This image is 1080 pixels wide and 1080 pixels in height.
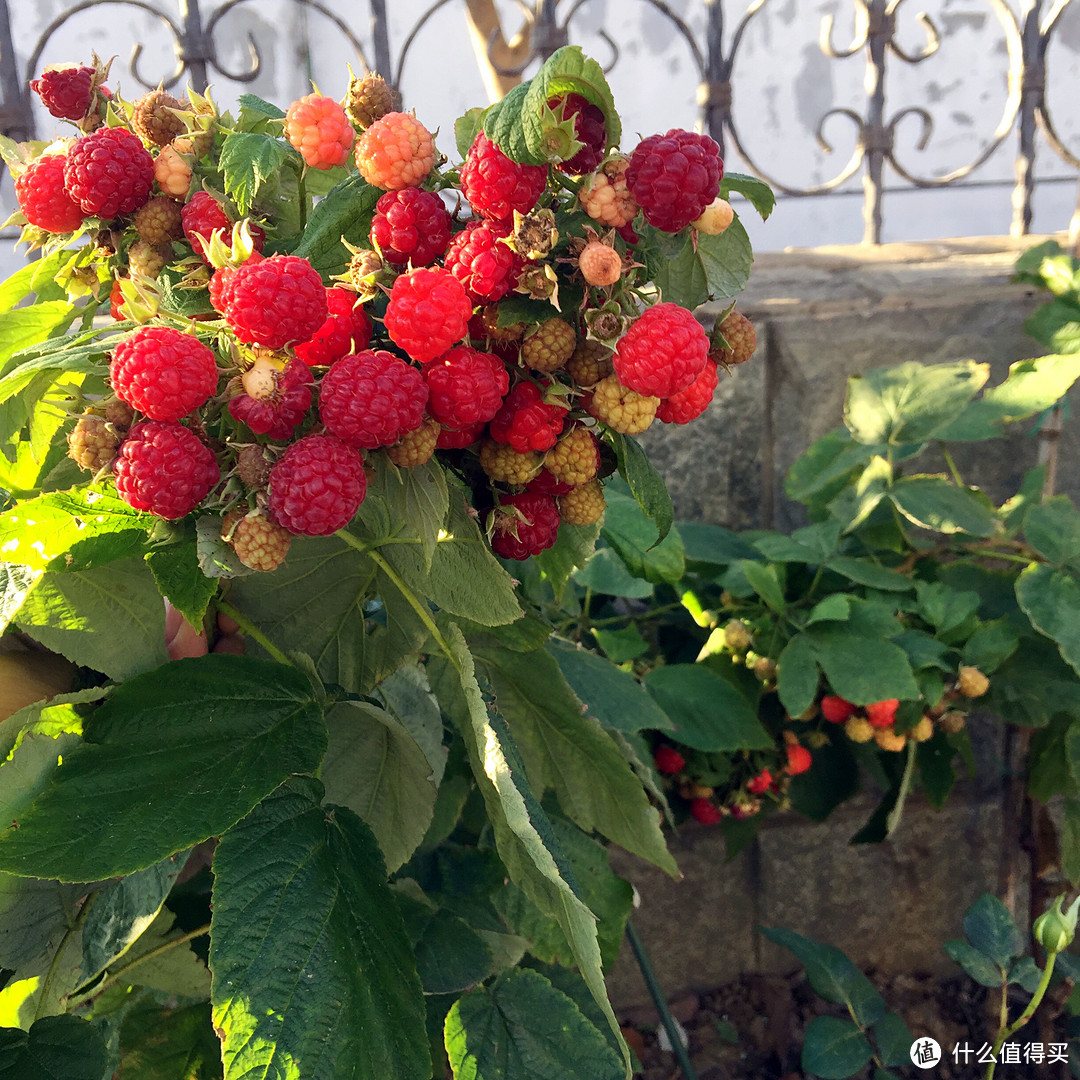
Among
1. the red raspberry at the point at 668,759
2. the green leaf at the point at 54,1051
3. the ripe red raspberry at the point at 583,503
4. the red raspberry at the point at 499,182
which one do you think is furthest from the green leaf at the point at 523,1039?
the red raspberry at the point at 668,759

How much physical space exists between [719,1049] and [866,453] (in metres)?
0.76

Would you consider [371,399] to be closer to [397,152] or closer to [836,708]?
[397,152]

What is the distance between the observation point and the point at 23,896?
0.42m

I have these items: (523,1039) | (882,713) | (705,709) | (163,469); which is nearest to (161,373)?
(163,469)

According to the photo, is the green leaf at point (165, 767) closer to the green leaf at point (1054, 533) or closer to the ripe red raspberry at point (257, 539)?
the ripe red raspberry at point (257, 539)

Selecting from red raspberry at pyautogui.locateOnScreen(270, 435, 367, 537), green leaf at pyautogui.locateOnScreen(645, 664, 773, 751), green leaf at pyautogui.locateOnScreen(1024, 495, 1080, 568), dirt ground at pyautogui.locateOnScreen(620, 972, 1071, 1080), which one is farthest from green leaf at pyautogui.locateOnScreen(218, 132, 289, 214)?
dirt ground at pyautogui.locateOnScreen(620, 972, 1071, 1080)

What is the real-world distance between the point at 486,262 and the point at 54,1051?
0.36 m

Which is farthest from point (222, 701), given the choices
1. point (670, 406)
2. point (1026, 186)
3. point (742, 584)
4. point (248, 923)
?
point (1026, 186)

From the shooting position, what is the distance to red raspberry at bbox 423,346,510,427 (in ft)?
1.07

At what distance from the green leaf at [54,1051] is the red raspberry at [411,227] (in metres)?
0.34

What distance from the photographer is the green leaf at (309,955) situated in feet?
1.15

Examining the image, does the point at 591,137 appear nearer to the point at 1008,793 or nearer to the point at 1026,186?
the point at 1008,793

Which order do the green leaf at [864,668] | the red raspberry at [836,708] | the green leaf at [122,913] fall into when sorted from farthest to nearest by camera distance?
the red raspberry at [836,708] < the green leaf at [864,668] < the green leaf at [122,913]

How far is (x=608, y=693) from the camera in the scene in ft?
2.12
